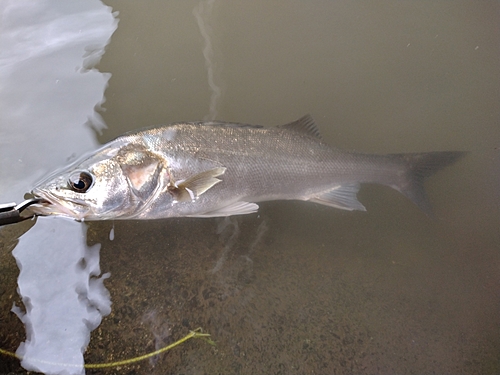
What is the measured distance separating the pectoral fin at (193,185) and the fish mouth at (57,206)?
585 millimetres

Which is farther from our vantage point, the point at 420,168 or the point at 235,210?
the point at 420,168

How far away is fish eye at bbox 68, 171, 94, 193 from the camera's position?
2025mm

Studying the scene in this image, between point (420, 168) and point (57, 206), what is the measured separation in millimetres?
3100

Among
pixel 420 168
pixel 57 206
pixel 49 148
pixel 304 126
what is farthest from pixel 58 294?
pixel 420 168

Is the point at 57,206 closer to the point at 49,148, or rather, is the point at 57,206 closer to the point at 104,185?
the point at 104,185

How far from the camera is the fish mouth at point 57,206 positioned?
199 cm

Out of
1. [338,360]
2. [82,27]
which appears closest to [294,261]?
[338,360]

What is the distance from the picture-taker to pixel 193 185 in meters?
2.36

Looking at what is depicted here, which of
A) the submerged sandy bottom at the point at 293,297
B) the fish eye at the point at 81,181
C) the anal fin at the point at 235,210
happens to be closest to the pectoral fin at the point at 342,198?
the submerged sandy bottom at the point at 293,297

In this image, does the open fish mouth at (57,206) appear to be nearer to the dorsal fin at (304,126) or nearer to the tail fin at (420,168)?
the dorsal fin at (304,126)

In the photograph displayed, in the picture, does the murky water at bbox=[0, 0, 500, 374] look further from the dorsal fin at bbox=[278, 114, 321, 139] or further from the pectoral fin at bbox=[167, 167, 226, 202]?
the dorsal fin at bbox=[278, 114, 321, 139]

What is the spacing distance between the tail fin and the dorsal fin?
893mm

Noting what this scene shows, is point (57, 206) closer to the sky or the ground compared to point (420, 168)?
closer to the sky

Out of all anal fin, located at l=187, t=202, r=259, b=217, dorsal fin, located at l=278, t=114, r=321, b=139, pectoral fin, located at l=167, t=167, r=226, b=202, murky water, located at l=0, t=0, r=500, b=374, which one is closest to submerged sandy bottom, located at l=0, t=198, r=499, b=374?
murky water, located at l=0, t=0, r=500, b=374
